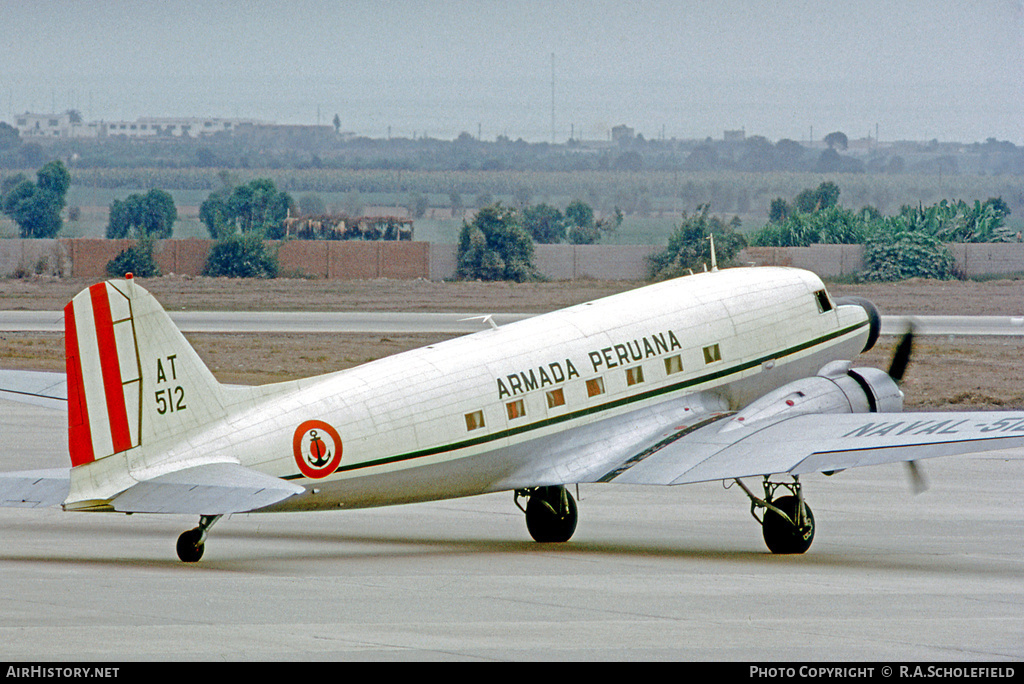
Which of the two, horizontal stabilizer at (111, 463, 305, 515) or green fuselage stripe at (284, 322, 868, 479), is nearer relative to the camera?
horizontal stabilizer at (111, 463, 305, 515)

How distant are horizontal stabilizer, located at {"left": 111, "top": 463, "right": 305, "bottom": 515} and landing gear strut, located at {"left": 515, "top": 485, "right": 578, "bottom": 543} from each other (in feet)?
17.7

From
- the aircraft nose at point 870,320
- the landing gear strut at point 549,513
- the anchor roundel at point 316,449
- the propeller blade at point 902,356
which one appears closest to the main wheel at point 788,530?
the landing gear strut at point 549,513

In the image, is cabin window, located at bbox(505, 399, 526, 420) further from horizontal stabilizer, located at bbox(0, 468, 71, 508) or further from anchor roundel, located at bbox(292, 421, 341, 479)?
horizontal stabilizer, located at bbox(0, 468, 71, 508)

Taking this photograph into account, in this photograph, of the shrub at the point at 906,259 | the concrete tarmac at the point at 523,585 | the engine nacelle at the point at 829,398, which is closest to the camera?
the concrete tarmac at the point at 523,585

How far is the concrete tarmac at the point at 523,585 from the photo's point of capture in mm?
13492

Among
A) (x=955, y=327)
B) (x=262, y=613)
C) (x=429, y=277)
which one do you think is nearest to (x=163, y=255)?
(x=429, y=277)

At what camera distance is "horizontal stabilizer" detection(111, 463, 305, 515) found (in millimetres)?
16594

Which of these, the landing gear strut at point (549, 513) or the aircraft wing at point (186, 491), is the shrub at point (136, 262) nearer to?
the landing gear strut at point (549, 513)

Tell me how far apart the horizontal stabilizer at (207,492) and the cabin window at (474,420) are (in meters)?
3.06

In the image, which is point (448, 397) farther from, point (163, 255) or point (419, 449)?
point (163, 255)

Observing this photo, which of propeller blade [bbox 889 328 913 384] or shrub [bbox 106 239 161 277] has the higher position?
propeller blade [bbox 889 328 913 384]

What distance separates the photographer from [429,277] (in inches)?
4518

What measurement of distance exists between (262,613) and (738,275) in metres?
11.6

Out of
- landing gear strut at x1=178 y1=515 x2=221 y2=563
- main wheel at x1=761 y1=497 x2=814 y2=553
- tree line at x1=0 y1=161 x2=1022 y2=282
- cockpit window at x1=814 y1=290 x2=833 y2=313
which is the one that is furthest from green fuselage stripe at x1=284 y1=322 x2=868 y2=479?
tree line at x1=0 y1=161 x2=1022 y2=282
